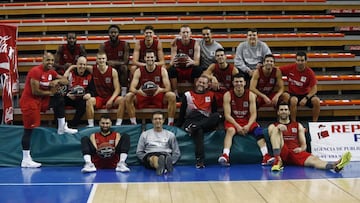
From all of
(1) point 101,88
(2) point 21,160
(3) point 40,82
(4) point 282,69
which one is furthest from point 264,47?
(2) point 21,160

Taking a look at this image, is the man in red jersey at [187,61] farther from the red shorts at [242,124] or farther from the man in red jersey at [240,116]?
the red shorts at [242,124]

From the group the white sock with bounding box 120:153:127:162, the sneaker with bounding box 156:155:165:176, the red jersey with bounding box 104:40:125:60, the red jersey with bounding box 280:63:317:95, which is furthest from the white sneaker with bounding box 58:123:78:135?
the red jersey with bounding box 280:63:317:95

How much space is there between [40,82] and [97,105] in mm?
1042

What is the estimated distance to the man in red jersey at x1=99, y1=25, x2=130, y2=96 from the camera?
26.4 ft

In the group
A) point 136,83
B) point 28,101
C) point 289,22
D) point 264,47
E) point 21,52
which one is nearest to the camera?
point 28,101

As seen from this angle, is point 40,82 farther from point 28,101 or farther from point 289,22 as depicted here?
point 289,22

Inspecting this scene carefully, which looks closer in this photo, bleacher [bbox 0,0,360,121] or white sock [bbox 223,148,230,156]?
white sock [bbox 223,148,230,156]

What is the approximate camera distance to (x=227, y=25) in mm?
11156

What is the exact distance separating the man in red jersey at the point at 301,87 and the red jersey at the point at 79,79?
3205mm

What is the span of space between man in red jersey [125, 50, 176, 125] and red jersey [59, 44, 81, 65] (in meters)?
1.34

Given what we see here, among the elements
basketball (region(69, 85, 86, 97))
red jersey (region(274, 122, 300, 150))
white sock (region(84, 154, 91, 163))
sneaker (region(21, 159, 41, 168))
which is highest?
basketball (region(69, 85, 86, 97))

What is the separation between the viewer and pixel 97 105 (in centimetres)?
760

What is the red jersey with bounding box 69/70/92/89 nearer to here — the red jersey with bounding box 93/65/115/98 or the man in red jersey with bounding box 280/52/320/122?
the red jersey with bounding box 93/65/115/98

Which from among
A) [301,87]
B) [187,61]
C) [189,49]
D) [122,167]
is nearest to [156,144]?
[122,167]
